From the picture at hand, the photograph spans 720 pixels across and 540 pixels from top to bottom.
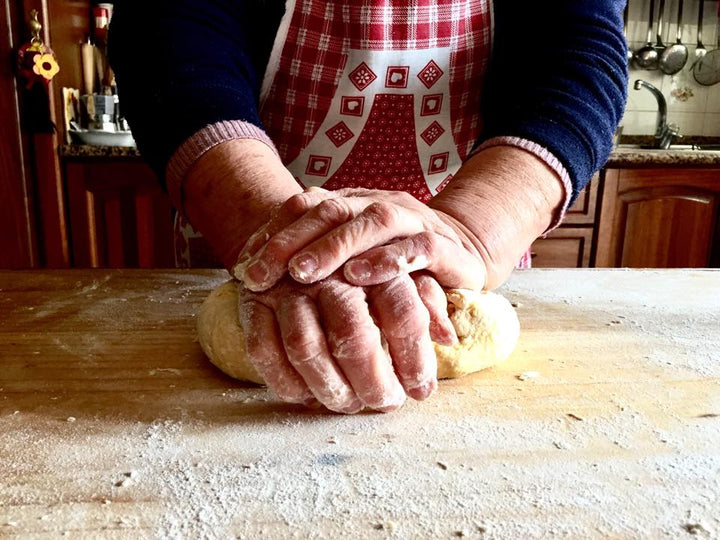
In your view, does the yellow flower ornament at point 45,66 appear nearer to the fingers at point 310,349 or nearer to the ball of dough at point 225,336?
the ball of dough at point 225,336

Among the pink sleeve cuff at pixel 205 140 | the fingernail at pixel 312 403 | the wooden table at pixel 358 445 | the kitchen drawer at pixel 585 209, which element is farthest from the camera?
the kitchen drawer at pixel 585 209

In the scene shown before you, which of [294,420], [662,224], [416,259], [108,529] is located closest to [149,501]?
[108,529]

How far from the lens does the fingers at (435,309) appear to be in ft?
1.79

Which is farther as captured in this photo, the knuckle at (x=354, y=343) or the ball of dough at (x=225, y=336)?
the ball of dough at (x=225, y=336)

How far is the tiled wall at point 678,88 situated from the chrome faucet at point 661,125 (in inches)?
2.8

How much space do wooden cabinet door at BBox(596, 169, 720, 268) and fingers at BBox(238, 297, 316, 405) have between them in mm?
1901

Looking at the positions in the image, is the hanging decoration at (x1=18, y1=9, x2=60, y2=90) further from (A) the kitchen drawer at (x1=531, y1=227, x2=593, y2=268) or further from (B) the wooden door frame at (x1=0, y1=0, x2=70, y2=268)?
(A) the kitchen drawer at (x1=531, y1=227, x2=593, y2=268)

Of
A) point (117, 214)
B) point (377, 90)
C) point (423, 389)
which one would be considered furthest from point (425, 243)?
point (117, 214)

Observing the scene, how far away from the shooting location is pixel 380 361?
51 cm

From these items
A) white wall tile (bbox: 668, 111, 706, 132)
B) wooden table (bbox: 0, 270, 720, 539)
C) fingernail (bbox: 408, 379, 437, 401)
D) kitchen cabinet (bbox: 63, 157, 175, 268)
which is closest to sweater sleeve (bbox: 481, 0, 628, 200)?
wooden table (bbox: 0, 270, 720, 539)

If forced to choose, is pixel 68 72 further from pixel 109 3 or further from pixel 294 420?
pixel 294 420

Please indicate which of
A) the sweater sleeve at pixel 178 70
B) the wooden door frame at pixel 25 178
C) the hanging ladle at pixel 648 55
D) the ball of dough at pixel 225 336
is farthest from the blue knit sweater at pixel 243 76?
the hanging ladle at pixel 648 55

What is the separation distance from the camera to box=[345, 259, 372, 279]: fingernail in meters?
0.52

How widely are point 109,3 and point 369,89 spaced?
180cm
